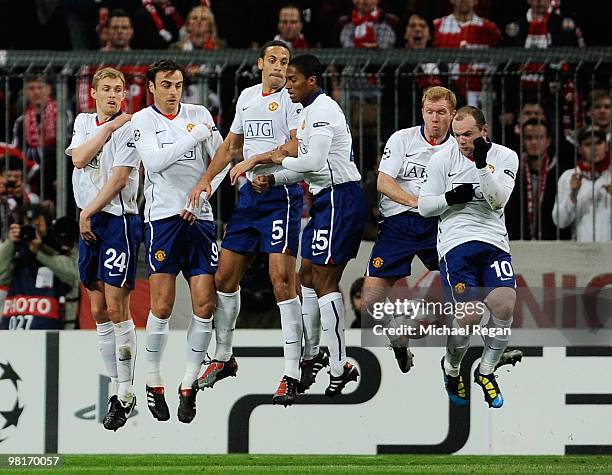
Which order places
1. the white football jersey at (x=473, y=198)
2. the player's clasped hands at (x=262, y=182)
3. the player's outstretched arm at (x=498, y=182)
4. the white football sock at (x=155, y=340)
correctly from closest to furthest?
the player's outstretched arm at (x=498, y=182) → the white football jersey at (x=473, y=198) → the player's clasped hands at (x=262, y=182) → the white football sock at (x=155, y=340)

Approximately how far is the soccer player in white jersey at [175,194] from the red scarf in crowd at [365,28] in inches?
149

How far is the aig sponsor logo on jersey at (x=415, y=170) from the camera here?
12.5 metres

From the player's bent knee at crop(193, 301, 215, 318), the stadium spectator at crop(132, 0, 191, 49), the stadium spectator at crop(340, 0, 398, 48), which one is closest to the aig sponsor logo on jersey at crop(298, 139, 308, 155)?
the player's bent knee at crop(193, 301, 215, 318)

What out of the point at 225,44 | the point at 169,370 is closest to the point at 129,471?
the point at 169,370

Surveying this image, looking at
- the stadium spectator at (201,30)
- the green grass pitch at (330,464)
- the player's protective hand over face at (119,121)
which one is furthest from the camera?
the stadium spectator at (201,30)

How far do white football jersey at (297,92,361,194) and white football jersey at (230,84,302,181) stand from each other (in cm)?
17

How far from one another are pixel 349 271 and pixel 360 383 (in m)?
1.00

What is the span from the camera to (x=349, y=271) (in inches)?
577

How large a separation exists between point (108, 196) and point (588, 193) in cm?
450

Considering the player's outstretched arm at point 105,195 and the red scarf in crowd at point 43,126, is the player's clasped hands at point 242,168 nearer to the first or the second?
the player's outstretched arm at point 105,195

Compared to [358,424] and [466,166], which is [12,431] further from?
[466,166]

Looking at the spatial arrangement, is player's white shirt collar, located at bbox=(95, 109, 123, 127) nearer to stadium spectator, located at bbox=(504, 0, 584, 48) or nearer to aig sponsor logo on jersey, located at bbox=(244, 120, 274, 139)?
aig sponsor logo on jersey, located at bbox=(244, 120, 274, 139)

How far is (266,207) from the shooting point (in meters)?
12.4

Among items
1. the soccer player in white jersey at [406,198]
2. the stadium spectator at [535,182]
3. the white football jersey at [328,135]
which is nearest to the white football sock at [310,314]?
the soccer player in white jersey at [406,198]
